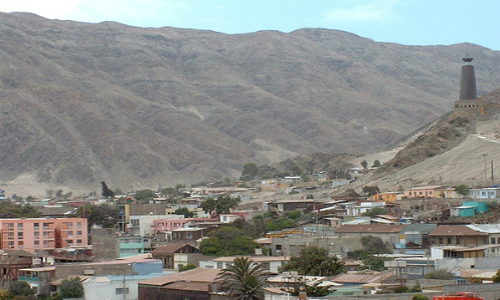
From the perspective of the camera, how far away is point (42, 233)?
7031cm

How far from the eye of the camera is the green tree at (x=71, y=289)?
142ft

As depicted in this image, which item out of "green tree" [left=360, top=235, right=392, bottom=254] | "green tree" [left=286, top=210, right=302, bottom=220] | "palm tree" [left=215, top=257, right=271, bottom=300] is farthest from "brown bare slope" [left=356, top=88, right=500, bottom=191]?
"palm tree" [left=215, top=257, right=271, bottom=300]

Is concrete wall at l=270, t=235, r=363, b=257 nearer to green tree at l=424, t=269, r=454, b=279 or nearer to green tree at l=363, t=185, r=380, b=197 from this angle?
green tree at l=424, t=269, r=454, b=279

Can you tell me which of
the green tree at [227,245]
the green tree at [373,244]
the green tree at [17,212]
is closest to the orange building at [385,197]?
the green tree at [227,245]

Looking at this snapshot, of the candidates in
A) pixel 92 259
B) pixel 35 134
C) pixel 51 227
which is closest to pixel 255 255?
pixel 92 259

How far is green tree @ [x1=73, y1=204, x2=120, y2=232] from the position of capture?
81.3m

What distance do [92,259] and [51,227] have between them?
1605 cm

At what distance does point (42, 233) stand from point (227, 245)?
65.6ft

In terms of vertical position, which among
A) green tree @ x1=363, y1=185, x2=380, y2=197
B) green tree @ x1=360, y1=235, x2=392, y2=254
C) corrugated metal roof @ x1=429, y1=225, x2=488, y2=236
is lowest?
green tree @ x1=360, y1=235, x2=392, y2=254

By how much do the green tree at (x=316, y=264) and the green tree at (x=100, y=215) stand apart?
125 ft

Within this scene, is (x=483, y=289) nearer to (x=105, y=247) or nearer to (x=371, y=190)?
(x=105, y=247)

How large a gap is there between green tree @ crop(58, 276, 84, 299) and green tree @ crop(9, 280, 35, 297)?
1479 millimetres

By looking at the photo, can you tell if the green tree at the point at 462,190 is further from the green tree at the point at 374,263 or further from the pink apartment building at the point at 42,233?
the green tree at the point at 374,263

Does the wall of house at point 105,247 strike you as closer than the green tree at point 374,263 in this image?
No
